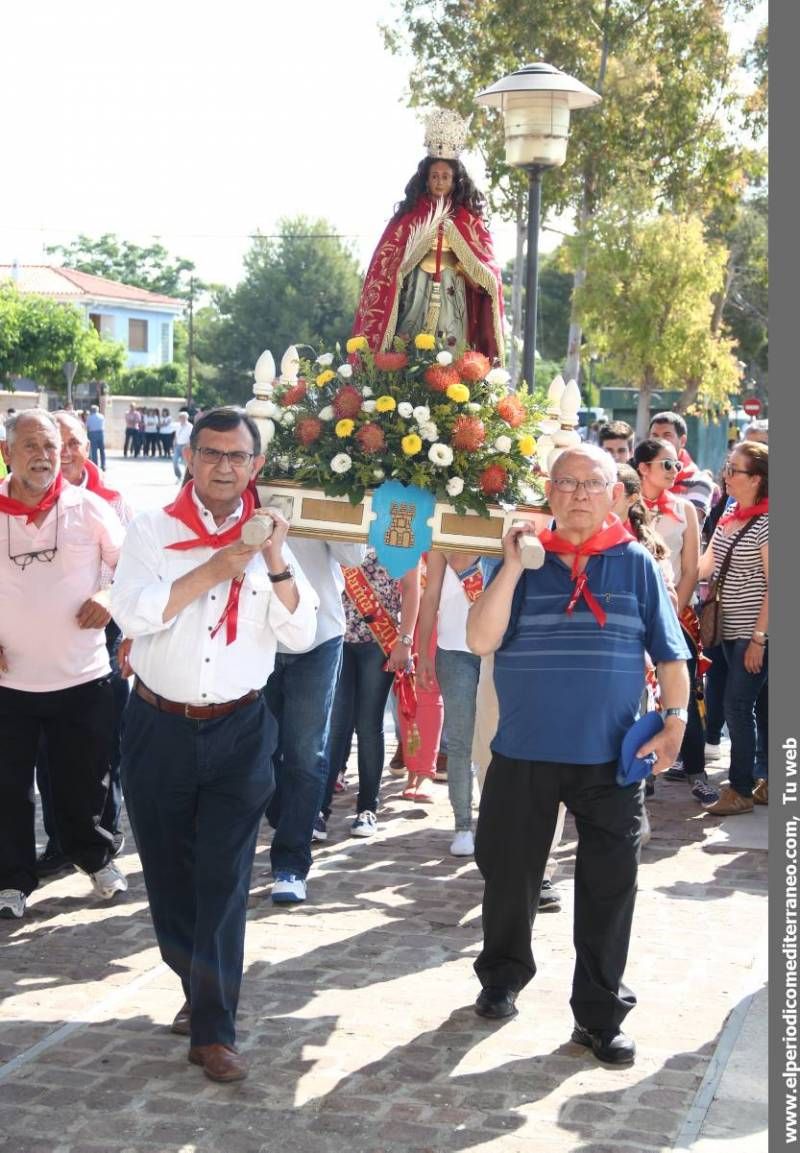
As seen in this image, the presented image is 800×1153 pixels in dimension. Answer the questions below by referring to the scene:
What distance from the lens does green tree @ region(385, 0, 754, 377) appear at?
26156 mm

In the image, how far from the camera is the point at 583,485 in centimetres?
496

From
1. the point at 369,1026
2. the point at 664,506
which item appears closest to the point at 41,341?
the point at 664,506

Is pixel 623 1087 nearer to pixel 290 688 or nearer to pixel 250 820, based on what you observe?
pixel 250 820

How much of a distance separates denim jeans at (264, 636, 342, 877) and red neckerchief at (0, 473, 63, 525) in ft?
4.02

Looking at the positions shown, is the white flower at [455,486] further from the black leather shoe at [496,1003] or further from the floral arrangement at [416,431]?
the black leather shoe at [496,1003]

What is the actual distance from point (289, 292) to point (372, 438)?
59750 millimetres

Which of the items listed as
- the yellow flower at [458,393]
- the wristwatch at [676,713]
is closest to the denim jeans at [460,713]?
the yellow flower at [458,393]

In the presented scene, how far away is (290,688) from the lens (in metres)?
6.75

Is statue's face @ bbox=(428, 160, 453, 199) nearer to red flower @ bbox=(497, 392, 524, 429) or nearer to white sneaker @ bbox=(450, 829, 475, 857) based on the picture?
red flower @ bbox=(497, 392, 524, 429)

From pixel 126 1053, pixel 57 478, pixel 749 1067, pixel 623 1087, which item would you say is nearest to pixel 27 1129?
pixel 126 1053

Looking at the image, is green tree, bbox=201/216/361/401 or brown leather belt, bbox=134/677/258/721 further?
green tree, bbox=201/216/361/401

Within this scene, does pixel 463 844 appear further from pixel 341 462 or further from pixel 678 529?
pixel 341 462

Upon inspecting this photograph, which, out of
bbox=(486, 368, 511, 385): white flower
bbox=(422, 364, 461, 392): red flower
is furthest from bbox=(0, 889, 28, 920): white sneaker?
bbox=(486, 368, 511, 385): white flower

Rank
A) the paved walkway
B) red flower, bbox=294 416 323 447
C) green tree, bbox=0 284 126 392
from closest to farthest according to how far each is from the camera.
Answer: the paved walkway, red flower, bbox=294 416 323 447, green tree, bbox=0 284 126 392
